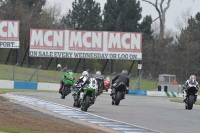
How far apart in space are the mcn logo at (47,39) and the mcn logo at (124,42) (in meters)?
4.65

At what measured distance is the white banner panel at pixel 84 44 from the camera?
56.3 meters

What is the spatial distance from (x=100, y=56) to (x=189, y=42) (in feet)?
78.0

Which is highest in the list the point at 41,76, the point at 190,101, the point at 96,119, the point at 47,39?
the point at 47,39

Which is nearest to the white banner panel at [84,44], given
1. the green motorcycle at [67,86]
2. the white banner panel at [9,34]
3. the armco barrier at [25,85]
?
the white banner panel at [9,34]

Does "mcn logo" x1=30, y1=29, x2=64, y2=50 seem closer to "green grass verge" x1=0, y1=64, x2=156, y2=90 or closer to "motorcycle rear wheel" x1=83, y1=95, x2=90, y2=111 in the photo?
"green grass verge" x1=0, y1=64, x2=156, y2=90

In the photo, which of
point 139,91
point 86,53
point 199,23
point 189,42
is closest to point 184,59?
point 189,42

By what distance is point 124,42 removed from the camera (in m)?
57.8

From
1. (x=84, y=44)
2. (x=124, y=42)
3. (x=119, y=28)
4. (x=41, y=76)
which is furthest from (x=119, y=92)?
(x=119, y=28)

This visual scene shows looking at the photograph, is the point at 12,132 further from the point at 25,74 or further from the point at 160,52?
the point at 160,52

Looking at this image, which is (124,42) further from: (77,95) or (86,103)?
(86,103)

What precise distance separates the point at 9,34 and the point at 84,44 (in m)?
6.93

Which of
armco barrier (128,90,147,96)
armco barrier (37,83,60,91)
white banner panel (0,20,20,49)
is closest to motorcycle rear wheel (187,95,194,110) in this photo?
armco barrier (128,90,147,96)

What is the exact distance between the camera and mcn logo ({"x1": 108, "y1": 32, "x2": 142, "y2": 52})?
57.3 metres

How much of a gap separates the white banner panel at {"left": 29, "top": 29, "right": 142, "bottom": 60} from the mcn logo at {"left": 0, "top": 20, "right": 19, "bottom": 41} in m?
1.55
